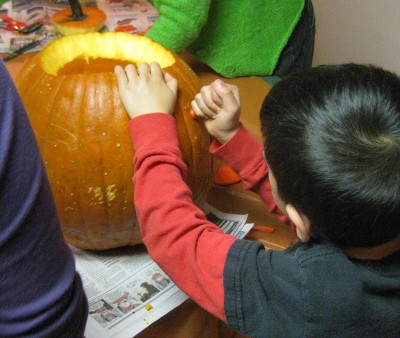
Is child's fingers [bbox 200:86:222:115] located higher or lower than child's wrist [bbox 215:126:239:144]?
higher

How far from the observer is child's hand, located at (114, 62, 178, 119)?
0.71 meters

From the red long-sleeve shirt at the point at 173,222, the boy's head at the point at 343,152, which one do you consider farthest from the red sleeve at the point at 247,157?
the boy's head at the point at 343,152

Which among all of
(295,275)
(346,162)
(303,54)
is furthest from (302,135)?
(303,54)

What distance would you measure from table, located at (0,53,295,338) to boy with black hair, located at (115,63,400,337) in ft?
0.45

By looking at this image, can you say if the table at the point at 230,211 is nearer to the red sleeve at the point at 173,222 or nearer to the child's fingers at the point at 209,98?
the red sleeve at the point at 173,222

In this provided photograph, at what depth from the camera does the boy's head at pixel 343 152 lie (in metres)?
0.50

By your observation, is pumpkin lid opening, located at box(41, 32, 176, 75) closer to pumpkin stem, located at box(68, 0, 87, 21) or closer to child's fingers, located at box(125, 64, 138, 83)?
child's fingers, located at box(125, 64, 138, 83)

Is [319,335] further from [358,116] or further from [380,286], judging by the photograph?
[358,116]

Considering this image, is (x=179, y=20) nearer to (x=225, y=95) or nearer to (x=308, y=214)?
(x=225, y=95)

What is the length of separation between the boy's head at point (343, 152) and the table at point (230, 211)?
1.05ft

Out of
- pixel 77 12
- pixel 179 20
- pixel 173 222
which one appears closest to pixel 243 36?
pixel 179 20

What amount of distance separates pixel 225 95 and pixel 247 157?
0.12m

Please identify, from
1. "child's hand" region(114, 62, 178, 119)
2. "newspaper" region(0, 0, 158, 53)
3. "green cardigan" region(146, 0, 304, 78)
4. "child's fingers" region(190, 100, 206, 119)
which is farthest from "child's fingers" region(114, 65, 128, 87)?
"newspaper" region(0, 0, 158, 53)

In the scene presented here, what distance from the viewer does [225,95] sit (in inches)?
29.8
